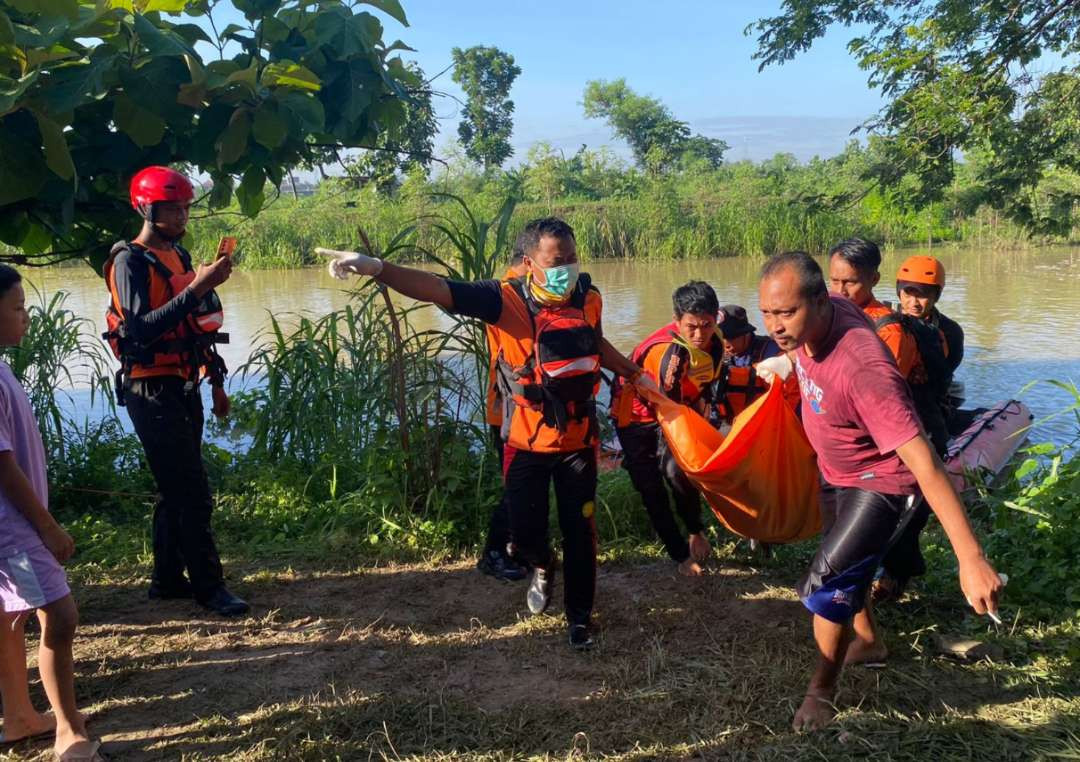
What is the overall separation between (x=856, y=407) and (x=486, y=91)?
41425 mm

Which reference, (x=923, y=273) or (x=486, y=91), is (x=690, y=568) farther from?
(x=486, y=91)

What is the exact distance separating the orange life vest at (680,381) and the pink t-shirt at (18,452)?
238 centimetres

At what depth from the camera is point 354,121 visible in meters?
3.84

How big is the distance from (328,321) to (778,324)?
12.8 ft

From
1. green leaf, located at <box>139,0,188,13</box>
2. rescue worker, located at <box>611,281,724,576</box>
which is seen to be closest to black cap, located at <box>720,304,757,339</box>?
rescue worker, located at <box>611,281,724,576</box>

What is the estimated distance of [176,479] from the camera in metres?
3.87

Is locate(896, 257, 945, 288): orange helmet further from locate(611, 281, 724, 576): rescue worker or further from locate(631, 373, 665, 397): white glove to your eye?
locate(631, 373, 665, 397): white glove

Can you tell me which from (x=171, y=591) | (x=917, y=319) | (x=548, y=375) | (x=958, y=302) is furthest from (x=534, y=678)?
(x=958, y=302)

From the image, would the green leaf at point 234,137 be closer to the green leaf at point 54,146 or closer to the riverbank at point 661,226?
the green leaf at point 54,146

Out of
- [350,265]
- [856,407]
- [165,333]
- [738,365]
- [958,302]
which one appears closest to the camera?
[856,407]

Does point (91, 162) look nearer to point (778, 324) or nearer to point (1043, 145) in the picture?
point (778, 324)

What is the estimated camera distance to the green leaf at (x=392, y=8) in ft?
12.2

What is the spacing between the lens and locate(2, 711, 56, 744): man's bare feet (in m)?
2.96

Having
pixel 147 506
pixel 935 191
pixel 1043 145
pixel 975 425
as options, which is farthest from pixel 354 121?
pixel 1043 145
